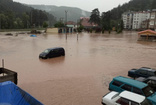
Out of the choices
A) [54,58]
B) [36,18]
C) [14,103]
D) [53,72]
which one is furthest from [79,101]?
[36,18]

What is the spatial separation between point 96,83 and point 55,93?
3.13 m

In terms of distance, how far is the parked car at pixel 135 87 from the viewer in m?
7.17

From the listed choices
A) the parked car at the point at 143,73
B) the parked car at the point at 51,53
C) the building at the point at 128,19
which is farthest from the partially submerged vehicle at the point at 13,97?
the building at the point at 128,19

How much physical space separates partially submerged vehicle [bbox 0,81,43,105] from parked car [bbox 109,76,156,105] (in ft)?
15.0

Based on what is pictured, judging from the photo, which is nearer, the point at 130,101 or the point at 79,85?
the point at 130,101

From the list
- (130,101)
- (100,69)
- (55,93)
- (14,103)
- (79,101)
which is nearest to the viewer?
(14,103)

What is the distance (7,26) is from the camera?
8738cm

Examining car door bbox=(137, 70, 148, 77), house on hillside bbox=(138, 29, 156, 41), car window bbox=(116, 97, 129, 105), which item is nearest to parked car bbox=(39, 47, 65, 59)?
car door bbox=(137, 70, 148, 77)

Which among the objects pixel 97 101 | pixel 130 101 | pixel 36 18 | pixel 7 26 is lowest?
pixel 97 101

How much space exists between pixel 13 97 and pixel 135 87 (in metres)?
5.98

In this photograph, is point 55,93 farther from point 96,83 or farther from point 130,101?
point 130,101

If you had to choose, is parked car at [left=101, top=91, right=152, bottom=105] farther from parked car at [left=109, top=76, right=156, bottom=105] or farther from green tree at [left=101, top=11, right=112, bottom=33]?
green tree at [left=101, top=11, right=112, bottom=33]

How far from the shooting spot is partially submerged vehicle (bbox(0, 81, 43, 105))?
18.2 ft

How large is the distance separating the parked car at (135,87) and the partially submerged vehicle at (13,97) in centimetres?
458
